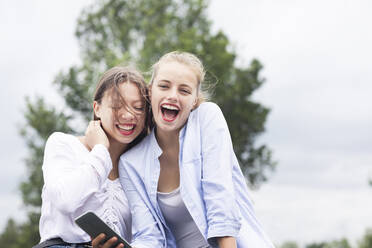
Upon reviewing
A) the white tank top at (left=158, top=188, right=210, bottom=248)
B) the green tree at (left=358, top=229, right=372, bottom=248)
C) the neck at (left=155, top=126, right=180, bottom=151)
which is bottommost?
the white tank top at (left=158, top=188, right=210, bottom=248)

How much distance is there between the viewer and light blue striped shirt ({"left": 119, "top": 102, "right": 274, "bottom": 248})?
11.0 ft

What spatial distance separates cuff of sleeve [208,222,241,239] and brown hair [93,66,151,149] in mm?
1037

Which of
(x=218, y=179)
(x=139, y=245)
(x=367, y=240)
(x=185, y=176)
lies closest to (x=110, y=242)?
(x=139, y=245)

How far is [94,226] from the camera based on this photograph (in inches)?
121

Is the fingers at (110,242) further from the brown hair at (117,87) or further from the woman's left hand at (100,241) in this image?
the brown hair at (117,87)

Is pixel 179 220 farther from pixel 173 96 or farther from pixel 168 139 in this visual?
pixel 173 96

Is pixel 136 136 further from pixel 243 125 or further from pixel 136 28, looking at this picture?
pixel 136 28

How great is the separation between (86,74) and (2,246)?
26.0 m

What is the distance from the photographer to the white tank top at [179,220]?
143 inches

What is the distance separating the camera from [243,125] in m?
19.4

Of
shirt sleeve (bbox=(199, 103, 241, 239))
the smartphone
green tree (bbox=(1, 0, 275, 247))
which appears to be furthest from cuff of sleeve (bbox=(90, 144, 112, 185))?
green tree (bbox=(1, 0, 275, 247))

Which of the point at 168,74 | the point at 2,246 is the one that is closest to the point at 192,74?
the point at 168,74

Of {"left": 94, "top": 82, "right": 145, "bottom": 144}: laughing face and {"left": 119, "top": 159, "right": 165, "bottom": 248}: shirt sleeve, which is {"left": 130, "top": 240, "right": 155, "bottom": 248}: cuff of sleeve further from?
{"left": 94, "top": 82, "right": 145, "bottom": 144}: laughing face

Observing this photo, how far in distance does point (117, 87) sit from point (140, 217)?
3.09 ft
